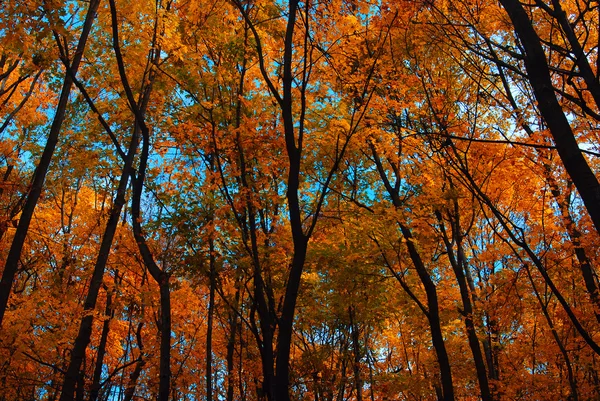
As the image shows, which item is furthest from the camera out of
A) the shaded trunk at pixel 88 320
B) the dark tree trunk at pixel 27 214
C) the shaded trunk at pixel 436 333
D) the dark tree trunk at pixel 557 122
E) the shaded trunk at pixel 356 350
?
the shaded trunk at pixel 356 350

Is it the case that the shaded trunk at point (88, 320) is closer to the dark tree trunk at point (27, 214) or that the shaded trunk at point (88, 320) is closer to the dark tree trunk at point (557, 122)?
the dark tree trunk at point (27, 214)

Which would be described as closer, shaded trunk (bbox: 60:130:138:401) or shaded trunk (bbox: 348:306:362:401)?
shaded trunk (bbox: 60:130:138:401)

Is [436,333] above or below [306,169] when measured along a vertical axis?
below

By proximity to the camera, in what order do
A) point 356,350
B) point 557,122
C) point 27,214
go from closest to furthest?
point 557,122, point 27,214, point 356,350

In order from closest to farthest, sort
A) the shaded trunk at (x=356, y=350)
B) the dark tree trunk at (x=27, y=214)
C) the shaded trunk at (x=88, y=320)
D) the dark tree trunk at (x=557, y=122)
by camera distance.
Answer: the dark tree trunk at (x=557, y=122), the dark tree trunk at (x=27, y=214), the shaded trunk at (x=88, y=320), the shaded trunk at (x=356, y=350)

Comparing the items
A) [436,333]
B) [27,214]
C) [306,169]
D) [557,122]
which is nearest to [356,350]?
[436,333]

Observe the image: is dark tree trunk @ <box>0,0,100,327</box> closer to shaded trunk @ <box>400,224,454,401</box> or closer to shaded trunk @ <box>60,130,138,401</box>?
shaded trunk @ <box>60,130,138,401</box>

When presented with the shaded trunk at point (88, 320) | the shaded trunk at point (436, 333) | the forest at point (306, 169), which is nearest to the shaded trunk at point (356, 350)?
the forest at point (306, 169)

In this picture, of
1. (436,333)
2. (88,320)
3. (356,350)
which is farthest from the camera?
(356,350)

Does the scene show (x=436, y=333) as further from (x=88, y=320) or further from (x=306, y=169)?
(x=88, y=320)

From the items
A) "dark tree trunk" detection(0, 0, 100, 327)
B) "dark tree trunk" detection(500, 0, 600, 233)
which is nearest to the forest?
"dark tree trunk" detection(0, 0, 100, 327)

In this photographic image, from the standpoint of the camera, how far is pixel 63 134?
9.57 meters

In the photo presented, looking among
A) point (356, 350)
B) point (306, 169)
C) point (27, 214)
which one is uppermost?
point (306, 169)

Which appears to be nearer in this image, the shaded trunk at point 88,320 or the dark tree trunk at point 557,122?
the dark tree trunk at point 557,122
